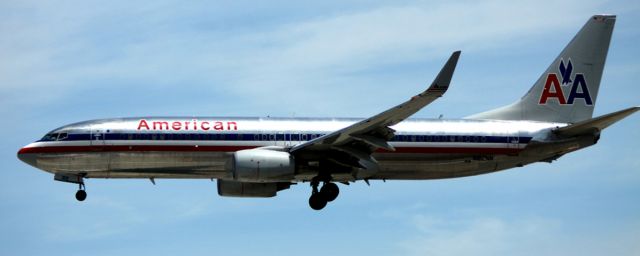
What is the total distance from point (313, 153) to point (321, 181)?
5.19 feet

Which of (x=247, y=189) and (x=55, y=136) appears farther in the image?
(x=247, y=189)

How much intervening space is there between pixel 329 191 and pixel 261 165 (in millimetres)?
3536

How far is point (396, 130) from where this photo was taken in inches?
2036

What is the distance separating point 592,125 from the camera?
170 ft

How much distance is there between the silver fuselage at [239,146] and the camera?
164 ft

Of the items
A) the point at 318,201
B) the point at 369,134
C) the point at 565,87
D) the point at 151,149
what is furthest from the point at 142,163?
the point at 565,87

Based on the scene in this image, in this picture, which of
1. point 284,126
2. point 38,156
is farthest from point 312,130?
point 38,156

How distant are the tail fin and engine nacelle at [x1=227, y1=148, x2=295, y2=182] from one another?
10471 mm

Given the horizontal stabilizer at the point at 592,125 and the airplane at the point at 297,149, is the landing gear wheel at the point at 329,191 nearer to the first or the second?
the airplane at the point at 297,149

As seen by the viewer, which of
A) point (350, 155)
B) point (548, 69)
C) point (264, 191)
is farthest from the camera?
point (548, 69)

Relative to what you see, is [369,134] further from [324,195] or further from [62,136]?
[62,136]

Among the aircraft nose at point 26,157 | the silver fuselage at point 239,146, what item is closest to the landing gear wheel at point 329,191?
the silver fuselage at point 239,146

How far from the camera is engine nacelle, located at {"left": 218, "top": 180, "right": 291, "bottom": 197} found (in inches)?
2096

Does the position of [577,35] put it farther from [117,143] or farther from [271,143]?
[117,143]
